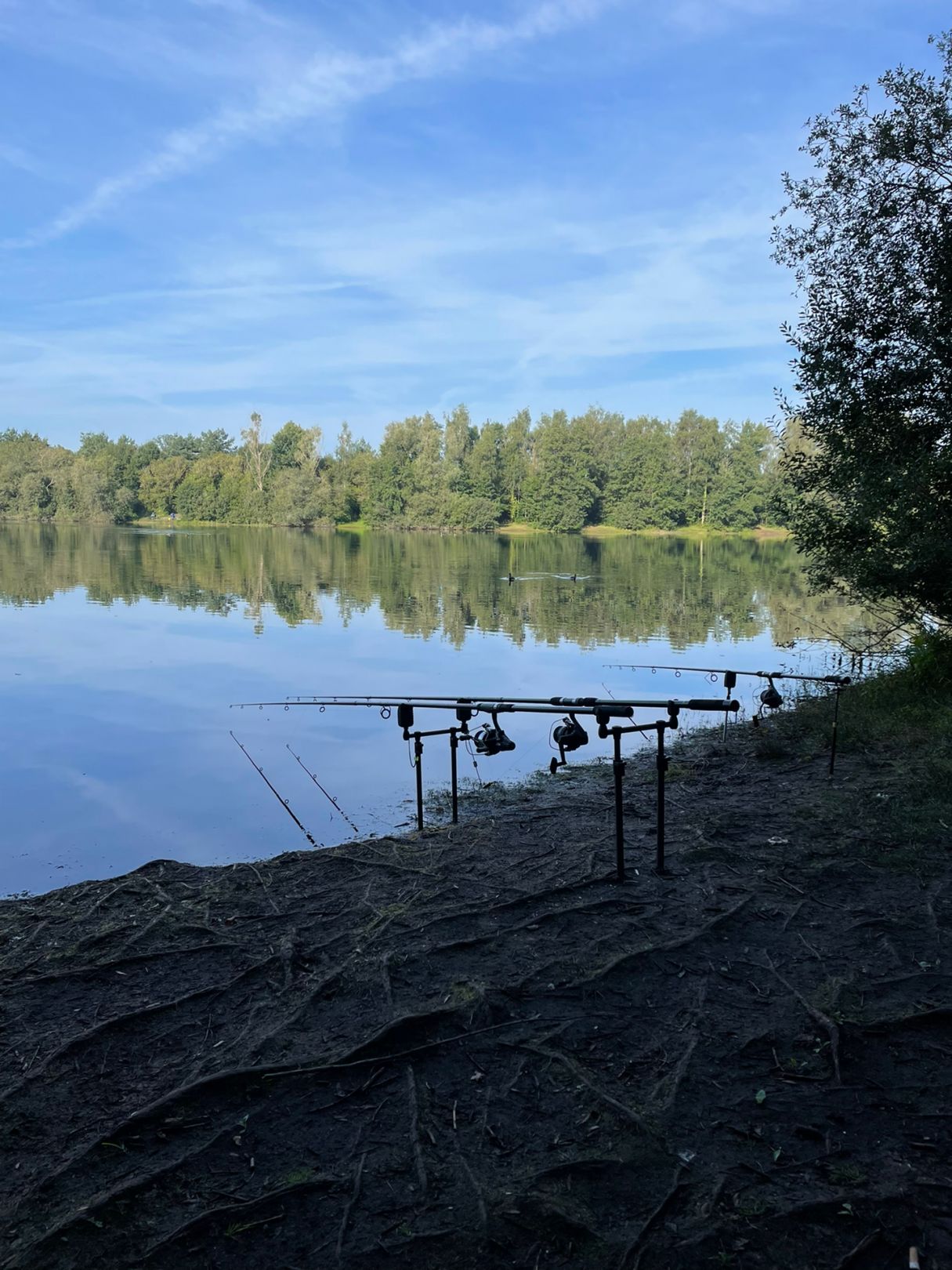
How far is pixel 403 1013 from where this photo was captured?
4.41 m

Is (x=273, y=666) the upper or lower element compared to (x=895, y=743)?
lower

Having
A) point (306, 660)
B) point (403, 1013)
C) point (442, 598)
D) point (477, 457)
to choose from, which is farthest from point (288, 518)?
point (403, 1013)

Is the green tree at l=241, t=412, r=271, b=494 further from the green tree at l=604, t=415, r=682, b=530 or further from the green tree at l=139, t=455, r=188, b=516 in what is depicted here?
the green tree at l=604, t=415, r=682, b=530

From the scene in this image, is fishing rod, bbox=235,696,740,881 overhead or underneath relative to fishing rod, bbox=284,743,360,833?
overhead

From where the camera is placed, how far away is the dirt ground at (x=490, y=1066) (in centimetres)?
301

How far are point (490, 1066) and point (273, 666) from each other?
1739cm

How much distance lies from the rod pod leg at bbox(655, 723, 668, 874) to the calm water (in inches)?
168

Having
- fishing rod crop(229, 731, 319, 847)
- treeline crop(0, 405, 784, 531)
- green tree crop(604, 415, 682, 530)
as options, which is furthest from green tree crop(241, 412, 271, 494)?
fishing rod crop(229, 731, 319, 847)

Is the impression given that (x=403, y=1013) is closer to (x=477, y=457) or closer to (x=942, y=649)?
(x=942, y=649)

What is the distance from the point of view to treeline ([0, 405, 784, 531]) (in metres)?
92.5

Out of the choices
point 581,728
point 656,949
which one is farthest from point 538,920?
point 581,728

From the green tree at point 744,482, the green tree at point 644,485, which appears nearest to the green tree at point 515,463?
the green tree at point 644,485

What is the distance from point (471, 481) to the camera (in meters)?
98.7

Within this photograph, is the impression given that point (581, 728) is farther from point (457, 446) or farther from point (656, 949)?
point (457, 446)
